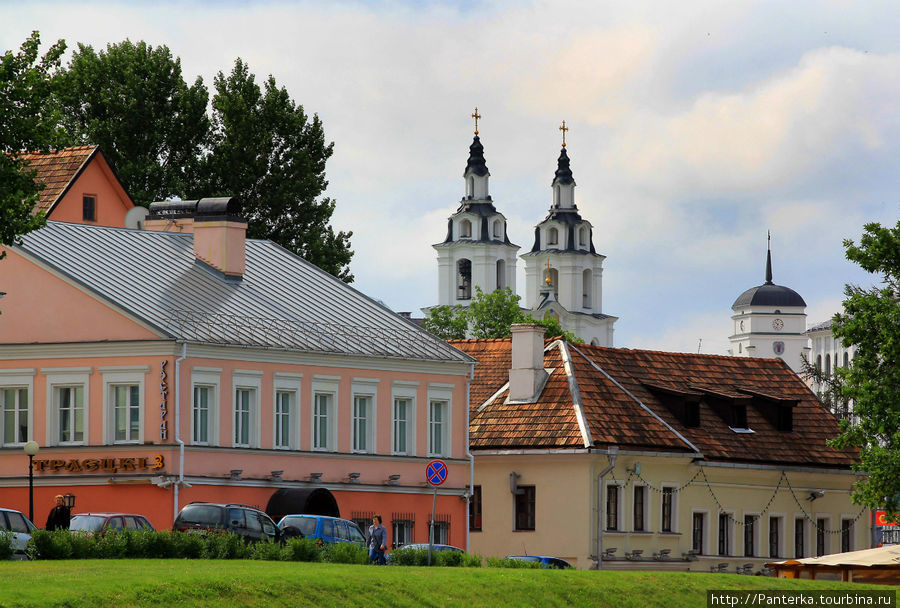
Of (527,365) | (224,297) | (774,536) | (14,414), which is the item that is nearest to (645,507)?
(527,365)

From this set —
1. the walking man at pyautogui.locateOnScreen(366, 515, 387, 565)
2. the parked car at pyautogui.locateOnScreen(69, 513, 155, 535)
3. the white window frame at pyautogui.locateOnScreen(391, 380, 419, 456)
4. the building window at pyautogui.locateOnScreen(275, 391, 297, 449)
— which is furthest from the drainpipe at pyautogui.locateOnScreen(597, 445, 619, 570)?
the parked car at pyautogui.locateOnScreen(69, 513, 155, 535)

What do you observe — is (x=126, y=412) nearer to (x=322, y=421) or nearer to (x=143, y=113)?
(x=322, y=421)

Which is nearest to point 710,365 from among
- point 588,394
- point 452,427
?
point 588,394

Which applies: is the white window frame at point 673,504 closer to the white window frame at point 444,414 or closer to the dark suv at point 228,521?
the white window frame at point 444,414

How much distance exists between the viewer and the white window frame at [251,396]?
61000 mm

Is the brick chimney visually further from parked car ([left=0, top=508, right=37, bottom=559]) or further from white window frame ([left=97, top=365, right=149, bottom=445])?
parked car ([left=0, top=508, right=37, bottom=559])

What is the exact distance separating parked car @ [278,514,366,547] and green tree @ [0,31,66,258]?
1004 cm

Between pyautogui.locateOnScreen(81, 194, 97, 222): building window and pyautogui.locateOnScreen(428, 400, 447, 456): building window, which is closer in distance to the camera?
pyautogui.locateOnScreen(428, 400, 447, 456): building window

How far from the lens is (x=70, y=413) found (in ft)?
197

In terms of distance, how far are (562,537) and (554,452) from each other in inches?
108

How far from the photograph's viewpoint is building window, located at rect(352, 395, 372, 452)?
64512 mm

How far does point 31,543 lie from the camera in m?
43.3

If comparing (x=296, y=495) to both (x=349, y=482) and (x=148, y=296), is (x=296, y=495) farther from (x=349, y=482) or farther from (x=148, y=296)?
(x=148, y=296)

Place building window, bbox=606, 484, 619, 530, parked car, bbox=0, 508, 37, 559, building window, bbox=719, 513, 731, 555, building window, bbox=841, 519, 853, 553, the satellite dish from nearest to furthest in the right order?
parked car, bbox=0, 508, 37, 559 → building window, bbox=606, 484, 619, 530 → building window, bbox=719, 513, 731, 555 → building window, bbox=841, 519, 853, 553 → the satellite dish
